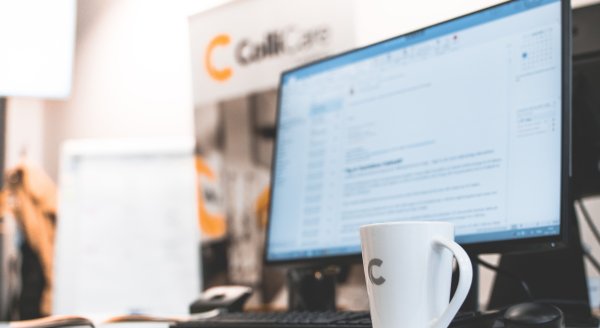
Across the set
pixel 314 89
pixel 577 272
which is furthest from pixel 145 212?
pixel 577 272

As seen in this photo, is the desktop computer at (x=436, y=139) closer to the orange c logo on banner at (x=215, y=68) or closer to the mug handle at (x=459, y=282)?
the mug handle at (x=459, y=282)

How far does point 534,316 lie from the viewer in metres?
0.71

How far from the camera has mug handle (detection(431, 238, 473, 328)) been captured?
1.79ft

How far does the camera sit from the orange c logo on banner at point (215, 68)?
1.81 m

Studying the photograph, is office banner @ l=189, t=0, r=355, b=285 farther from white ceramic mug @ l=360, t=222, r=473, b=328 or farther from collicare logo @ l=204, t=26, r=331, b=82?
white ceramic mug @ l=360, t=222, r=473, b=328

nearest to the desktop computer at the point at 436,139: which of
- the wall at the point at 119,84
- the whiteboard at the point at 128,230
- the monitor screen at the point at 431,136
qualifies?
the monitor screen at the point at 431,136

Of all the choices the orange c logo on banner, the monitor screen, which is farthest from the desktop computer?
the orange c logo on banner

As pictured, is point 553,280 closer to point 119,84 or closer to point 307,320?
point 307,320

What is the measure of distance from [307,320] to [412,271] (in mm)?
249

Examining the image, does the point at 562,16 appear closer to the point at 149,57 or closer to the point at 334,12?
the point at 334,12

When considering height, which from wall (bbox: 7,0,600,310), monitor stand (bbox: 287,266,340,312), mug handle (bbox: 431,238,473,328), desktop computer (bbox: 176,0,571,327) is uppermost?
wall (bbox: 7,0,600,310)

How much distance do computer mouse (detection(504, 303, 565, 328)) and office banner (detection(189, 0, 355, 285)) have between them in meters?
0.98

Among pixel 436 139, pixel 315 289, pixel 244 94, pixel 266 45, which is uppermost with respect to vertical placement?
pixel 266 45

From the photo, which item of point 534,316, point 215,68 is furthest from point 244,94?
point 534,316
